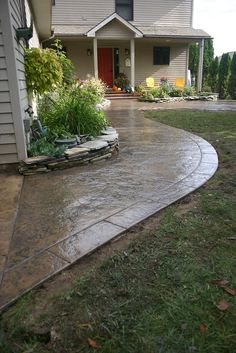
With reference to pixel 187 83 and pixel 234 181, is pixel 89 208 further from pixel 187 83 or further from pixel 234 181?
pixel 187 83

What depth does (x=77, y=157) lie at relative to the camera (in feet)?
15.0

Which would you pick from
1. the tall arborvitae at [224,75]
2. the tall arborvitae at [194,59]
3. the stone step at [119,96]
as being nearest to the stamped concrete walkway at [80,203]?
the stone step at [119,96]

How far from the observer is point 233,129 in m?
7.20

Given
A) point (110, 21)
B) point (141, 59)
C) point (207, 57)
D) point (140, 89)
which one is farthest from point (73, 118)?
point (207, 57)

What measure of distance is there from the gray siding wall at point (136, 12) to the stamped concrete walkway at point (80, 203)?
1394cm

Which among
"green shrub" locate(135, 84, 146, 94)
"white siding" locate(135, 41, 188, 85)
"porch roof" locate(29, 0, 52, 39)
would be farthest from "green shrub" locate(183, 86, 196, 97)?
"porch roof" locate(29, 0, 52, 39)

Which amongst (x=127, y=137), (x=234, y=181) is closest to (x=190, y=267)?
(x=234, y=181)

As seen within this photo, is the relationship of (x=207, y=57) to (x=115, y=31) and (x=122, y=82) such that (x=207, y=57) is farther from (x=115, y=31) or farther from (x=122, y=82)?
(x=115, y=31)

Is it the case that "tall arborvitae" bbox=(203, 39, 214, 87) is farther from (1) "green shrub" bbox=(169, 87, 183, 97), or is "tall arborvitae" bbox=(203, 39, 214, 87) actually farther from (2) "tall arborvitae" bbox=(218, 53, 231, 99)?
(1) "green shrub" bbox=(169, 87, 183, 97)

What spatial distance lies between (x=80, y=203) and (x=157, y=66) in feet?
54.8

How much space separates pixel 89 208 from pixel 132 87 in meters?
14.1

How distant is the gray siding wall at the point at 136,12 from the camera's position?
16.5 metres

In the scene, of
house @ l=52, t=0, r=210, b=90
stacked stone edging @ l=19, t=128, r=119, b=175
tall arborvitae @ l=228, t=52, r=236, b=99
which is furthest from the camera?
tall arborvitae @ l=228, t=52, r=236, b=99

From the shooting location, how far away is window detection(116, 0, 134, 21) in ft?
56.5
